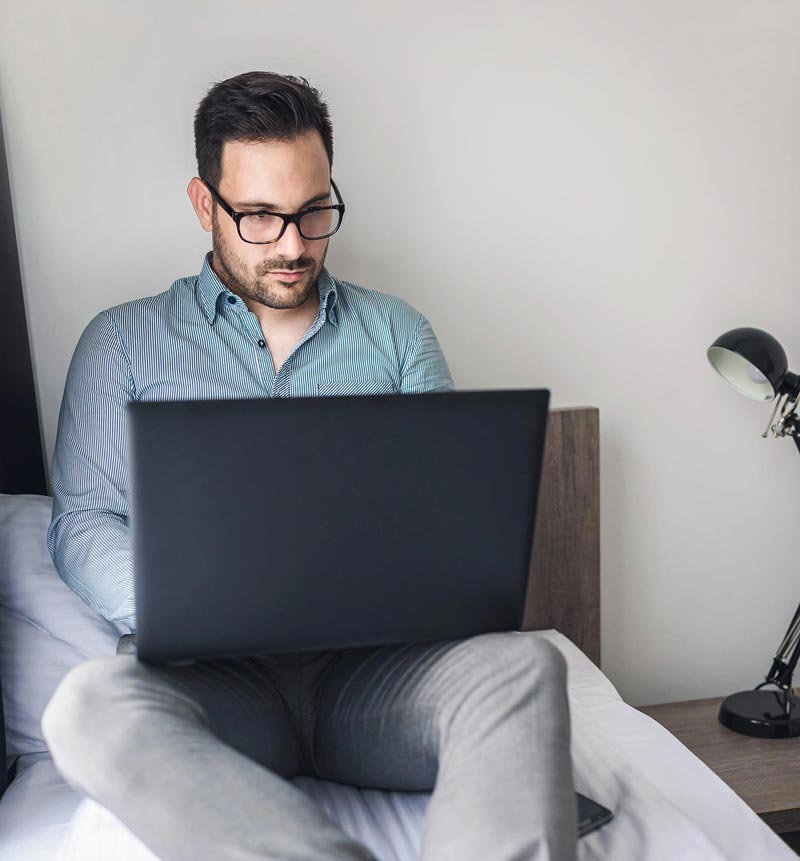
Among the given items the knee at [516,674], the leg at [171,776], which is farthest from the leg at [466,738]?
the leg at [171,776]

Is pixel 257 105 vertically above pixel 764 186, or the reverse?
pixel 257 105

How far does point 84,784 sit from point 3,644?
0.59m

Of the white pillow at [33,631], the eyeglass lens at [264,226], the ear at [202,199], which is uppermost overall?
the ear at [202,199]

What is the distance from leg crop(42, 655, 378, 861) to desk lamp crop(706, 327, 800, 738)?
1.13 metres

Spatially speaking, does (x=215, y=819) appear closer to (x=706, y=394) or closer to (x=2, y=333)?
(x=2, y=333)

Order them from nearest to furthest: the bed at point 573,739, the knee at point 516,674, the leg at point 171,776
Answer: the leg at point 171,776 → the knee at point 516,674 → the bed at point 573,739

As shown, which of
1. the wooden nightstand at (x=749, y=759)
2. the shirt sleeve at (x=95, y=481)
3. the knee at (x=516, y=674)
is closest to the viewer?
the knee at (x=516, y=674)

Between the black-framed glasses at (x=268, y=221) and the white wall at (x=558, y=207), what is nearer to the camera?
the black-framed glasses at (x=268, y=221)

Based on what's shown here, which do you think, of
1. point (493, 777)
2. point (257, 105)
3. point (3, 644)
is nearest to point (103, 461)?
point (3, 644)

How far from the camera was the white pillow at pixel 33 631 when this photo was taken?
4.79 feet

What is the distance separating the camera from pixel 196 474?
933 mm

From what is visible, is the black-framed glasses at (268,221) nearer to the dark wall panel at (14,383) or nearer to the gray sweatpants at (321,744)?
the dark wall panel at (14,383)

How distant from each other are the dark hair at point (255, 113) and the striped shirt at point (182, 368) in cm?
21

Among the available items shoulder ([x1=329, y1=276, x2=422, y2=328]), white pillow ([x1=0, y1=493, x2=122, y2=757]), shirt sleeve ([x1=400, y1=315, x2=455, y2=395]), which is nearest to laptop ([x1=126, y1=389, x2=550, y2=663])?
white pillow ([x1=0, y1=493, x2=122, y2=757])
